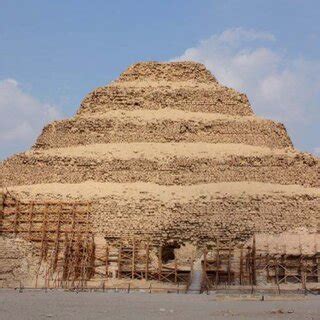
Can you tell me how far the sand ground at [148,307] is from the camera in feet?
76.4

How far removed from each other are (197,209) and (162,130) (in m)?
9.97

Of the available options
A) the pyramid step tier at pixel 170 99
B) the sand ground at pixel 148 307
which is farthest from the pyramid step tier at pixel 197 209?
the sand ground at pixel 148 307

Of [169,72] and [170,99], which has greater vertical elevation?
[169,72]

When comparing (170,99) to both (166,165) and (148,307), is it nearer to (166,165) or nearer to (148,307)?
(166,165)

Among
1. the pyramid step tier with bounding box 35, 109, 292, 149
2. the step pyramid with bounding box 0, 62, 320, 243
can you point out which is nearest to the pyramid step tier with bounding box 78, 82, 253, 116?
the step pyramid with bounding box 0, 62, 320, 243

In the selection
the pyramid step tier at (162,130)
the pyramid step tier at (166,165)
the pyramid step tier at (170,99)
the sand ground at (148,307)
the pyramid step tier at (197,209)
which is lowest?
the sand ground at (148,307)

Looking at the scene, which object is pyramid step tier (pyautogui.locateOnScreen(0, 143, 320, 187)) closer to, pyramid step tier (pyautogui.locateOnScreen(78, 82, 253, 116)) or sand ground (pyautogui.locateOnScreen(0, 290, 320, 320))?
pyramid step tier (pyautogui.locateOnScreen(78, 82, 253, 116))

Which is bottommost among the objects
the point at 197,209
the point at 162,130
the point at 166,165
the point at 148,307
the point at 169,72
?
the point at 148,307

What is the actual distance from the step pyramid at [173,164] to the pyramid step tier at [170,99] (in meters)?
0.08

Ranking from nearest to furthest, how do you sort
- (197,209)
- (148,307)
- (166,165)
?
(148,307) → (197,209) → (166,165)

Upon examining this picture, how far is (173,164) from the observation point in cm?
5038

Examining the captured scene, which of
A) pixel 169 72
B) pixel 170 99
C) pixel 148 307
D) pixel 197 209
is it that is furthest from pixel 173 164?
pixel 148 307

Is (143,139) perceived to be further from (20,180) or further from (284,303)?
(284,303)

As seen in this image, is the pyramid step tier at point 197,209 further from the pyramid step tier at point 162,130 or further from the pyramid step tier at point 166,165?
the pyramid step tier at point 162,130
